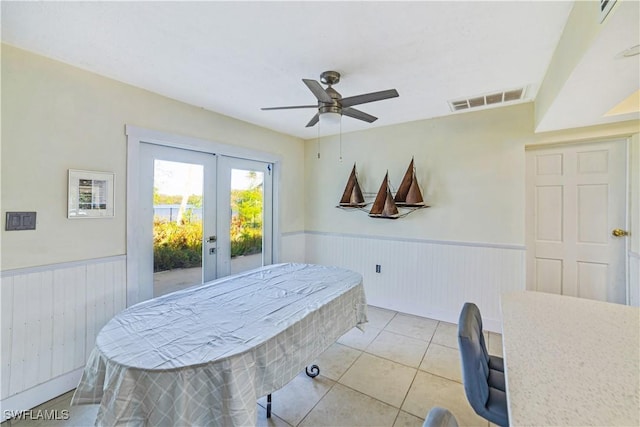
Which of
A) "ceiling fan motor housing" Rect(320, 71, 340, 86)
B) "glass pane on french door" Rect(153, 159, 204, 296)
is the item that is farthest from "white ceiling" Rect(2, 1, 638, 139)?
"glass pane on french door" Rect(153, 159, 204, 296)

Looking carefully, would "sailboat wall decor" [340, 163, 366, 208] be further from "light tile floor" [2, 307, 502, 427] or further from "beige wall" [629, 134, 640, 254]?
"beige wall" [629, 134, 640, 254]

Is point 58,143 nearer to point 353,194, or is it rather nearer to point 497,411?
point 353,194

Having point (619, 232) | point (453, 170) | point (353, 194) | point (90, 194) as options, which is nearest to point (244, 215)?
point (353, 194)

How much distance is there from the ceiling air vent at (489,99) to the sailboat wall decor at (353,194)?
4.91 feet

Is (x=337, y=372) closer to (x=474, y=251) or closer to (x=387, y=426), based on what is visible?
(x=387, y=426)

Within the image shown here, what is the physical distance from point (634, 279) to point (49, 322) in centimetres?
504

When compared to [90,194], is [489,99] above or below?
above

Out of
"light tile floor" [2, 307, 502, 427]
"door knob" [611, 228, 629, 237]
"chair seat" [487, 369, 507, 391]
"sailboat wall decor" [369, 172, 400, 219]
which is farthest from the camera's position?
"sailboat wall decor" [369, 172, 400, 219]

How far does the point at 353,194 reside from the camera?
389 cm

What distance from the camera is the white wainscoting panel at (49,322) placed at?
188 cm

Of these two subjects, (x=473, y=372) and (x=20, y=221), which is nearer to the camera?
(x=473, y=372)

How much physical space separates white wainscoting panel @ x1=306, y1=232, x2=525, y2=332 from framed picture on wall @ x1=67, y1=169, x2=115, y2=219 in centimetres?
288

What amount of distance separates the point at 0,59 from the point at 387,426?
11.9 feet

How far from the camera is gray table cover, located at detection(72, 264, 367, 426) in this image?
3.74 feet
